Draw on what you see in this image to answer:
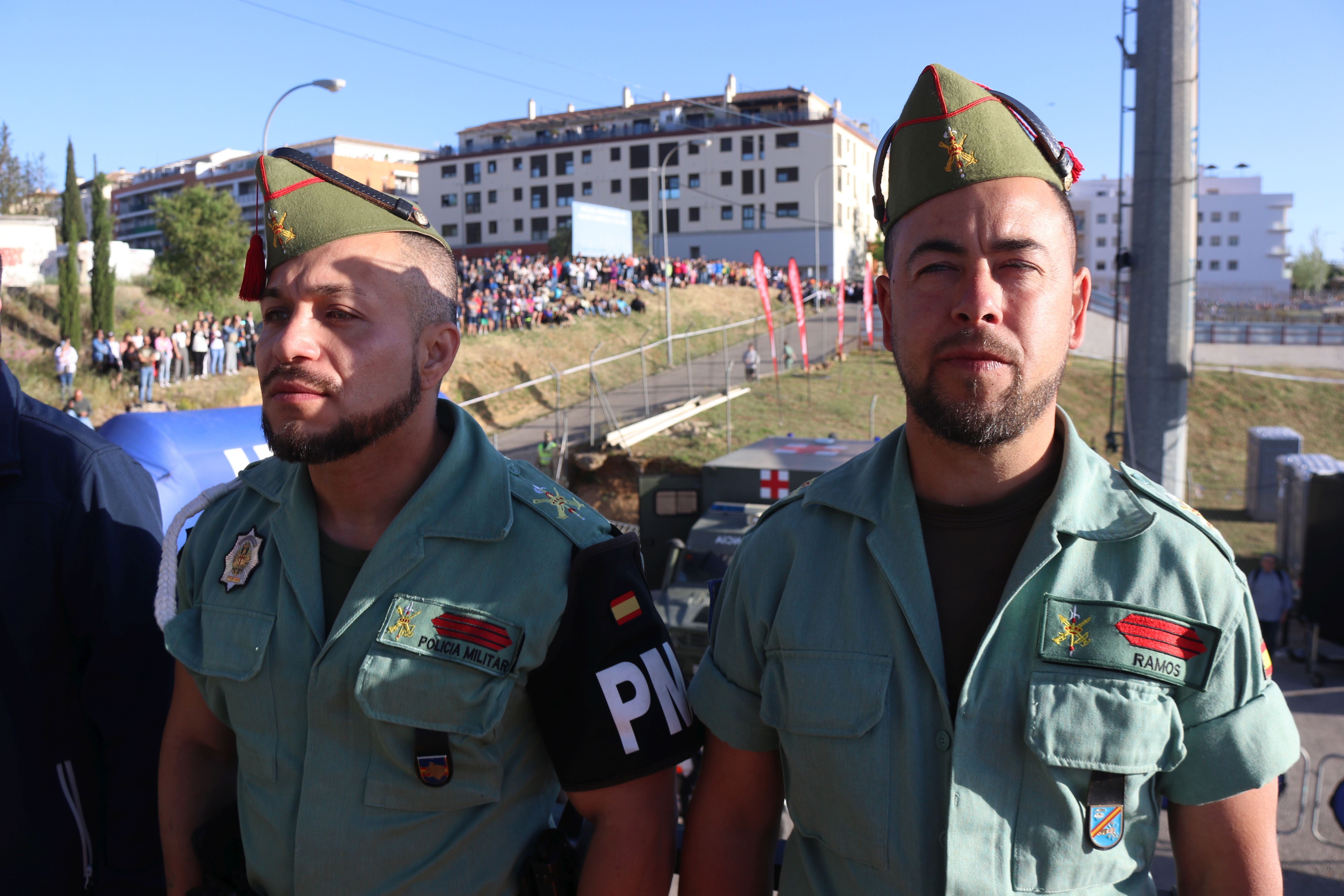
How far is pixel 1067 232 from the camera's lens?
6.01 ft

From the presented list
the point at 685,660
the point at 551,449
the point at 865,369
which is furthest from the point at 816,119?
the point at 685,660

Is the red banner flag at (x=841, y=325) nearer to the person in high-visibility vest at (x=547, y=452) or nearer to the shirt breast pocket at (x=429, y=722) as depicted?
the person in high-visibility vest at (x=547, y=452)

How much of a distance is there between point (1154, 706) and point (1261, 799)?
25cm

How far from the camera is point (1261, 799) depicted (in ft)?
5.39

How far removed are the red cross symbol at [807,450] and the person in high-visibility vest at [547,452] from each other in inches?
226

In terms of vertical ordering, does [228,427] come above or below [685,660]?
above

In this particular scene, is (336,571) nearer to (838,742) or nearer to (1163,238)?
(838,742)

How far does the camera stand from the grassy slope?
1986 cm

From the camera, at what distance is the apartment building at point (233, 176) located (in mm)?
76562

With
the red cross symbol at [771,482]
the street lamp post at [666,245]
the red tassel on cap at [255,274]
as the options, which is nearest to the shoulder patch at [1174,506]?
the red tassel on cap at [255,274]

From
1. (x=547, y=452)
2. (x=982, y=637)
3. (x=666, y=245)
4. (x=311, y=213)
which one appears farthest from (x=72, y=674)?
(x=666, y=245)

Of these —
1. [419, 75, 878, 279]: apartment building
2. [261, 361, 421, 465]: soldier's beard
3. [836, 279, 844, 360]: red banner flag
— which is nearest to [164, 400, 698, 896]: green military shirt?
Result: [261, 361, 421, 465]: soldier's beard

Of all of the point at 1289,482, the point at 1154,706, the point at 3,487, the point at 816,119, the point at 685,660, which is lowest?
the point at 685,660

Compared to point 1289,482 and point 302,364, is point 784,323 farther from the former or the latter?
point 302,364
